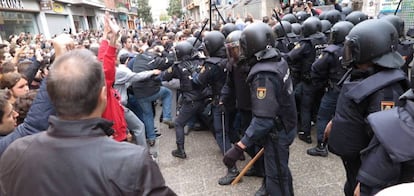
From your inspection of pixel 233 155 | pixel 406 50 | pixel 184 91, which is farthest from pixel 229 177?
pixel 406 50

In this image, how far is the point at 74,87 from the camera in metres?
1.28

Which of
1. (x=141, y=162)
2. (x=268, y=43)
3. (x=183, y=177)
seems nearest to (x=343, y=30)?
(x=268, y=43)

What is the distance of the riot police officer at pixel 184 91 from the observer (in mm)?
4723

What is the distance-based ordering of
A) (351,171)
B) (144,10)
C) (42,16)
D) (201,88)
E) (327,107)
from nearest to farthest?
(351,171) < (327,107) < (201,88) < (42,16) < (144,10)

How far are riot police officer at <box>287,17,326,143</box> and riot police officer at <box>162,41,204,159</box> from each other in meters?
1.68

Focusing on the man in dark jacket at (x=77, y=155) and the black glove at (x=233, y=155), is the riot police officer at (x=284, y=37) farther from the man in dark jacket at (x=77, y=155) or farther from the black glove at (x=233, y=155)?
the man in dark jacket at (x=77, y=155)

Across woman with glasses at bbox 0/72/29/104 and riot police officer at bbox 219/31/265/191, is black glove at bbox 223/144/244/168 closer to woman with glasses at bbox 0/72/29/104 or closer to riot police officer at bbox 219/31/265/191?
riot police officer at bbox 219/31/265/191

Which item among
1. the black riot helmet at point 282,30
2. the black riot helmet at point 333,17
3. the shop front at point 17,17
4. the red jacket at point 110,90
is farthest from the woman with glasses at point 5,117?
the shop front at point 17,17

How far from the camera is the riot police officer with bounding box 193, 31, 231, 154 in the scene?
4.22m

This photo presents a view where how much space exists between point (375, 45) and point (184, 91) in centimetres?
313

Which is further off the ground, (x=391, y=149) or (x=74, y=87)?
(x=74, y=87)

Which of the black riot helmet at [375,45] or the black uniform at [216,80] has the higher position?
the black riot helmet at [375,45]

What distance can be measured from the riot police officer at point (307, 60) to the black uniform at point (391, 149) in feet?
10.5

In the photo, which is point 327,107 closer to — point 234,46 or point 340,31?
point 340,31
